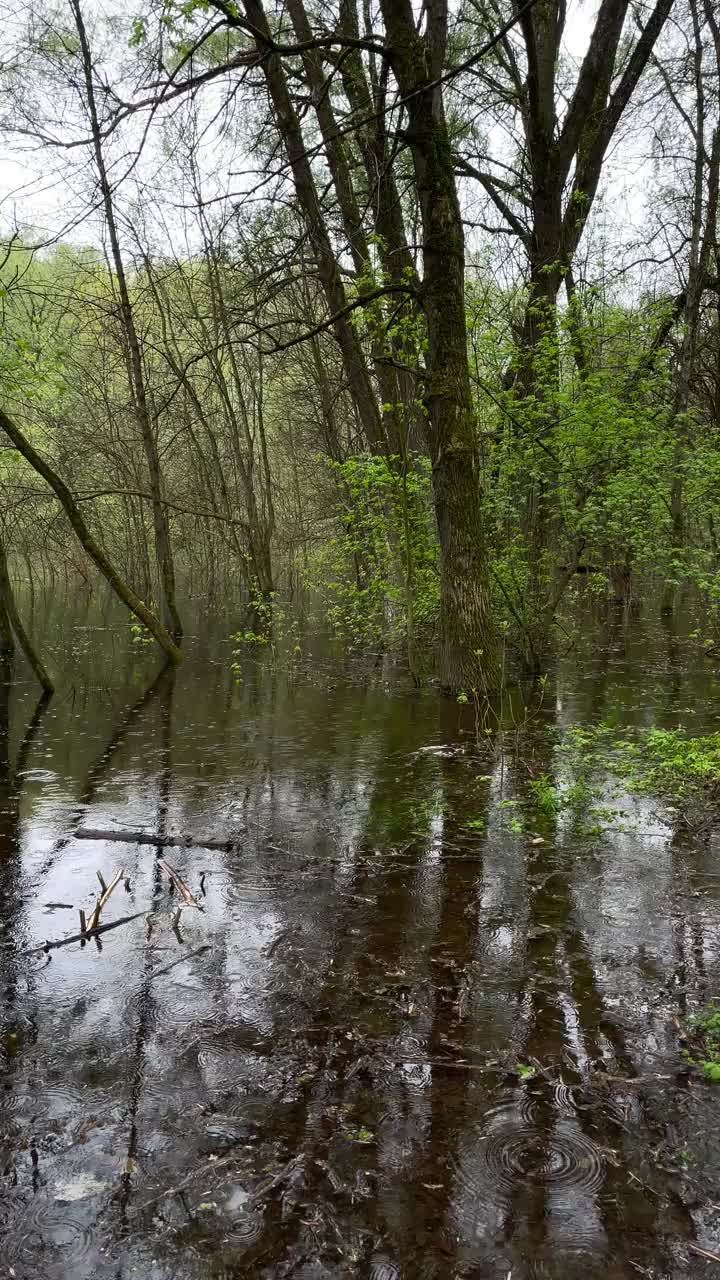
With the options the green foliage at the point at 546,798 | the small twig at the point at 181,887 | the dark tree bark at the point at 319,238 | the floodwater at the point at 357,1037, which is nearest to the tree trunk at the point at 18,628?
the floodwater at the point at 357,1037

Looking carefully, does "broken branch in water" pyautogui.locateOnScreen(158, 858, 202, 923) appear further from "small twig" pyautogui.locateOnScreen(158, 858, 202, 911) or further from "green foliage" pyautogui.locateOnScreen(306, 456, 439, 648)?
"green foliage" pyautogui.locateOnScreen(306, 456, 439, 648)

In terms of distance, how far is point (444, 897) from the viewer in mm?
4953

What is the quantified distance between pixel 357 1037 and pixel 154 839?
3011mm

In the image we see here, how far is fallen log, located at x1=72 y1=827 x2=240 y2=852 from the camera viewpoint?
19.7 feet

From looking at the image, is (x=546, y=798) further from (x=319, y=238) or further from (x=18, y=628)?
A: (x=18, y=628)

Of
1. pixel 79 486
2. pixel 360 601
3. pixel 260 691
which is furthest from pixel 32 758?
pixel 79 486

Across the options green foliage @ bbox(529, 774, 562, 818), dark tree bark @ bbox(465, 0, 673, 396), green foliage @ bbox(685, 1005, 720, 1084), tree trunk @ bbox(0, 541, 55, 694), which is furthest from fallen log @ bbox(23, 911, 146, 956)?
dark tree bark @ bbox(465, 0, 673, 396)

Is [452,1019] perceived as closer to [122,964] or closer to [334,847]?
[122,964]

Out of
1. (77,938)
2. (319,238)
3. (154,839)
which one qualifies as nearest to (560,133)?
(319,238)

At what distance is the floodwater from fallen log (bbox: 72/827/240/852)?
0.03 m

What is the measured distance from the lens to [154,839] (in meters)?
6.13

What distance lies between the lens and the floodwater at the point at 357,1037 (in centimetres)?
252

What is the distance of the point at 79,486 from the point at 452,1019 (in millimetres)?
25057

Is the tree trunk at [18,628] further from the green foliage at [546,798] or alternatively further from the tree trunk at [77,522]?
the green foliage at [546,798]
